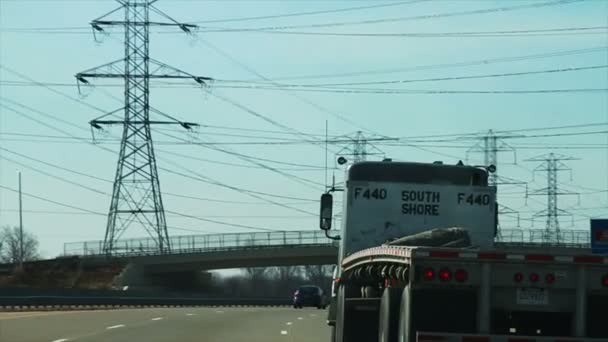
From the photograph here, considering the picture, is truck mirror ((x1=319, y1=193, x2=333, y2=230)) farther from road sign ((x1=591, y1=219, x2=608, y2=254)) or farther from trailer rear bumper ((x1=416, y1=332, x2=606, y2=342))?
road sign ((x1=591, y1=219, x2=608, y2=254))

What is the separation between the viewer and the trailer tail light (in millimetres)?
12125

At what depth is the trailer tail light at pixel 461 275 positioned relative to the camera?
477 inches

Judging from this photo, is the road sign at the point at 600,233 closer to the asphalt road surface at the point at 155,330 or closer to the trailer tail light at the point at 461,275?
the asphalt road surface at the point at 155,330

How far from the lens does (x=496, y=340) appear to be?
39.2 feet

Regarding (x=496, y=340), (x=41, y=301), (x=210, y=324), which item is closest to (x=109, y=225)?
(x=41, y=301)

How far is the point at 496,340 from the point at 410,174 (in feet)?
23.0

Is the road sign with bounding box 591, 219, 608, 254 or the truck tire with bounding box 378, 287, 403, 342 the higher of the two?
the road sign with bounding box 591, 219, 608, 254

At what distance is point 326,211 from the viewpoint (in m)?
20.0

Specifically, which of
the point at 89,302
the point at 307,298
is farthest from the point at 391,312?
the point at 307,298

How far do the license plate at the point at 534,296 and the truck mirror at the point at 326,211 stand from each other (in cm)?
810

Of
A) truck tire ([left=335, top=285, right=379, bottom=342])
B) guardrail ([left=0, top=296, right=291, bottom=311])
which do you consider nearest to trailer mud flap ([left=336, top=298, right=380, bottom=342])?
truck tire ([left=335, top=285, right=379, bottom=342])

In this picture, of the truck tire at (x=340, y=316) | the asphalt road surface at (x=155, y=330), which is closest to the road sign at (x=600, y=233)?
the asphalt road surface at (x=155, y=330)

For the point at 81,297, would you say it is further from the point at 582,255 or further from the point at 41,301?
the point at 582,255

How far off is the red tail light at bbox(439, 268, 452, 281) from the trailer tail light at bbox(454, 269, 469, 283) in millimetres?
69
